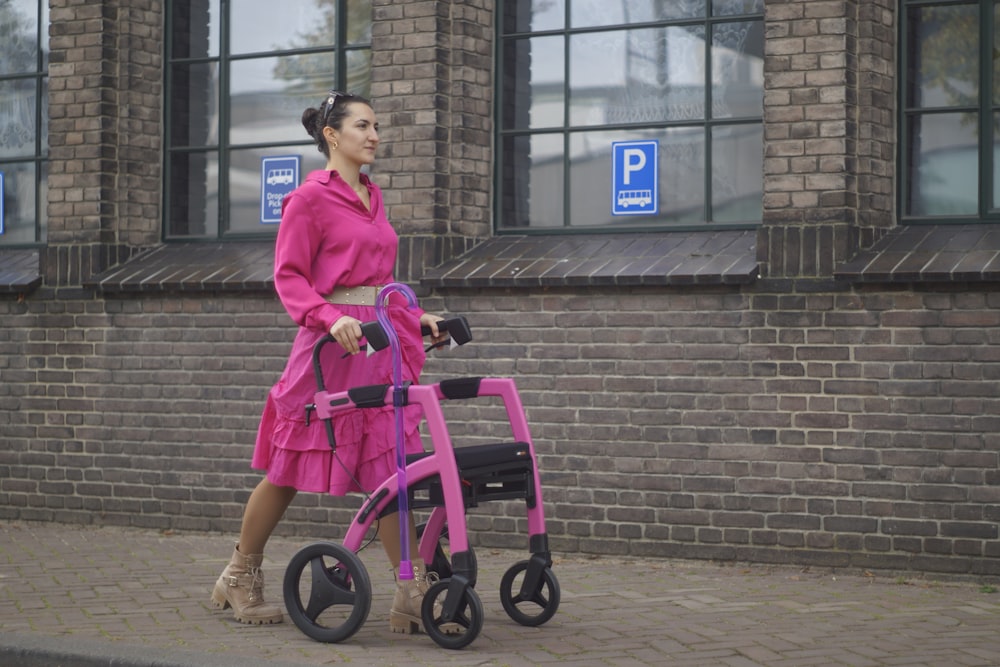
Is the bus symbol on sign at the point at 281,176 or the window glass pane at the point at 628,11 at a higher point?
the window glass pane at the point at 628,11

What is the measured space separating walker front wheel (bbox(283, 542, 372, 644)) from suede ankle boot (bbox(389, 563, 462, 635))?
6.7 inches

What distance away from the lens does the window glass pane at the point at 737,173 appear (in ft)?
27.5

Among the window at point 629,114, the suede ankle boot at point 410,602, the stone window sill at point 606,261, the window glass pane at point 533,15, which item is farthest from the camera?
the window glass pane at point 533,15

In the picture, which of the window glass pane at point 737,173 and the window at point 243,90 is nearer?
the window glass pane at point 737,173

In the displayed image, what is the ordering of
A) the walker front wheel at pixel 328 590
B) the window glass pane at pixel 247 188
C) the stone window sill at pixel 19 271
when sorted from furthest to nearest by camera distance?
the stone window sill at pixel 19 271
the window glass pane at pixel 247 188
the walker front wheel at pixel 328 590

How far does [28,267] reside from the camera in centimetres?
1024

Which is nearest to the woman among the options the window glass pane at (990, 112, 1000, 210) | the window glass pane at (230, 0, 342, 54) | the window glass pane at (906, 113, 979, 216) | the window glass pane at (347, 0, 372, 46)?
the window glass pane at (906, 113, 979, 216)

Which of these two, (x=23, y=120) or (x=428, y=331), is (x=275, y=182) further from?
(x=428, y=331)

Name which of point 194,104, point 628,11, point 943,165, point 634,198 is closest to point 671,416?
point 634,198

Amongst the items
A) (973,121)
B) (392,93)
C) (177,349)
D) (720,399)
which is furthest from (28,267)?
(973,121)

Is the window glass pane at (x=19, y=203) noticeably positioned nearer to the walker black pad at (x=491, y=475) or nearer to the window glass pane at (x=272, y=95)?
the window glass pane at (x=272, y=95)

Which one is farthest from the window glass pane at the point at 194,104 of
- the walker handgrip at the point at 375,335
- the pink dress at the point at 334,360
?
the walker handgrip at the point at 375,335

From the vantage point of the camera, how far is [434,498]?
570 centimetres

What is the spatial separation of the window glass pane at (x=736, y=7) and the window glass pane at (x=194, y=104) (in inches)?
135
